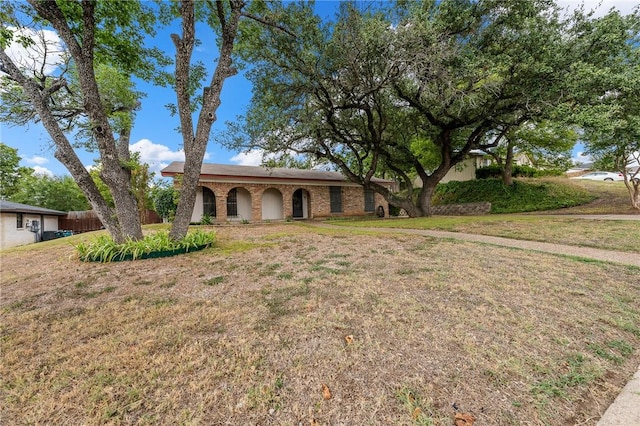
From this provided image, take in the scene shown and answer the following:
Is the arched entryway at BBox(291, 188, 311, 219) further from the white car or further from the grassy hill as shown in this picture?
the white car

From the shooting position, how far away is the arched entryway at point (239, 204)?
15461 mm

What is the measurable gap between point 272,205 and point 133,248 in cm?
1108

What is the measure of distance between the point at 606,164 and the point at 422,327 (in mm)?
15804

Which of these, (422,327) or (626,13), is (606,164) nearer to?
(626,13)

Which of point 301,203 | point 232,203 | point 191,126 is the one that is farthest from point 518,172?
point 191,126

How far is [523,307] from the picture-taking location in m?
2.98

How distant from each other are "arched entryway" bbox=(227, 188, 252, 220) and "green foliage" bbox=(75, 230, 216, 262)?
926 centimetres

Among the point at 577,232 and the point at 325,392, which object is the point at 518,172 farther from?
the point at 325,392

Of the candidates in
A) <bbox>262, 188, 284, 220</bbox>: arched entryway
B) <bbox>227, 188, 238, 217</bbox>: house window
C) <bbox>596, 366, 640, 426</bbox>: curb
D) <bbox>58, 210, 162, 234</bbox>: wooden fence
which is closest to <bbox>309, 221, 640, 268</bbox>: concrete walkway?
<bbox>596, 366, 640, 426</bbox>: curb

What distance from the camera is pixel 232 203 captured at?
15562 millimetres

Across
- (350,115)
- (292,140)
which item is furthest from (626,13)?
(292,140)

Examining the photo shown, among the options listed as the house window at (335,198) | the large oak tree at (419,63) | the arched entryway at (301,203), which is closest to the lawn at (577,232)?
the large oak tree at (419,63)

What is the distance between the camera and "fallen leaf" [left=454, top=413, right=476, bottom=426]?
1564 millimetres

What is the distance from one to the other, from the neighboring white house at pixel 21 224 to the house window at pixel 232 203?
42.8ft
